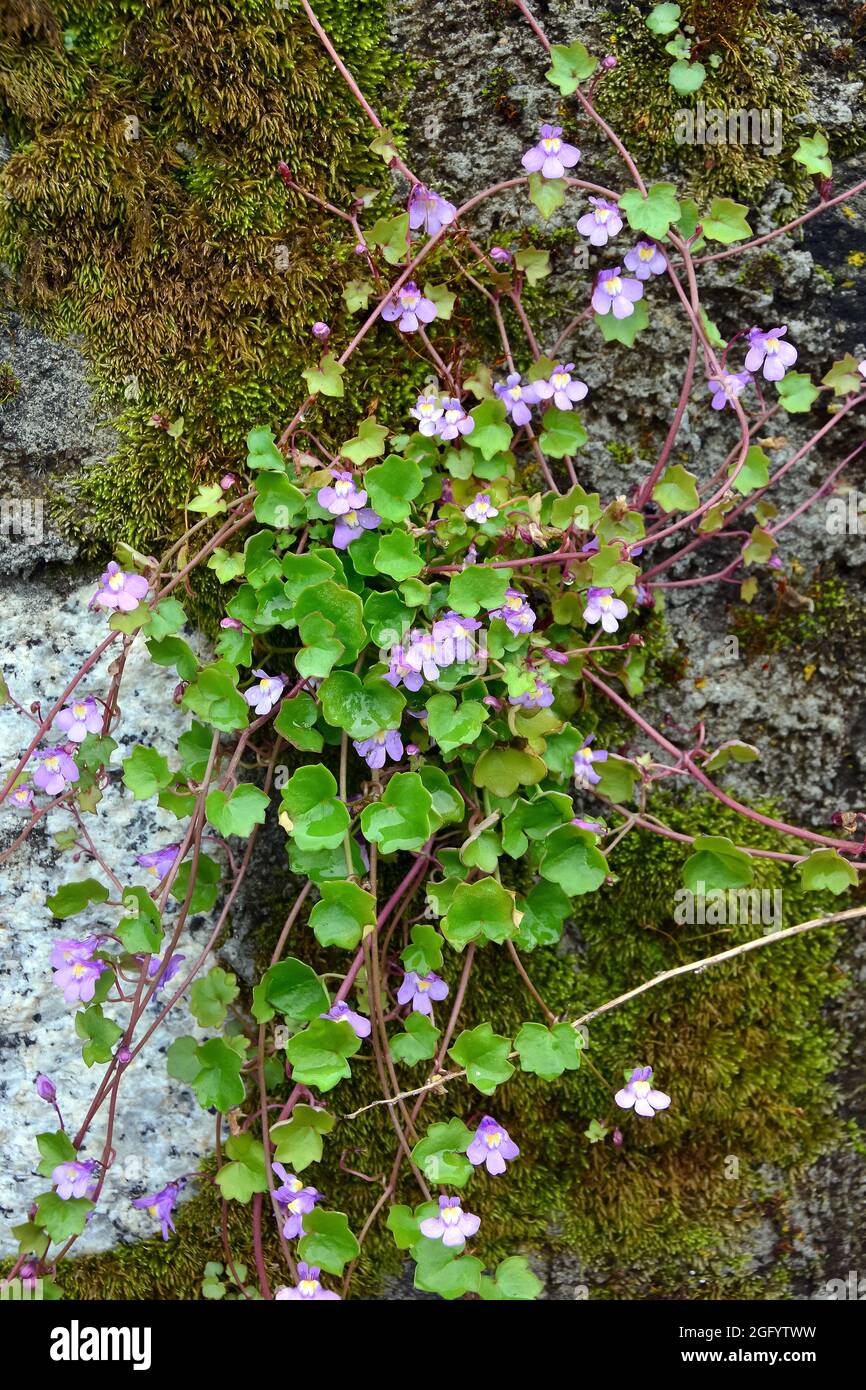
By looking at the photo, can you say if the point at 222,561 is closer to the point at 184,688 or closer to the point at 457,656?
the point at 184,688

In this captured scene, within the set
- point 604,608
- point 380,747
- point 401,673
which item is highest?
point 604,608

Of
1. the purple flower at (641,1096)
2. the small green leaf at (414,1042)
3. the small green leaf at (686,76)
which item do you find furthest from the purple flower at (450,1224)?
the small green leaf at (686,76)

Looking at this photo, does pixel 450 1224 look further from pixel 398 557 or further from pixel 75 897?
pixel 398 557

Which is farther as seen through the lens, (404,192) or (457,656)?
(404,192)

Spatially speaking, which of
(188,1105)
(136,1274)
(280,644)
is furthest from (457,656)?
(136,1274)

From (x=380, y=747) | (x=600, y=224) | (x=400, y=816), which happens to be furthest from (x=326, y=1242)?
(x=600, y=224)

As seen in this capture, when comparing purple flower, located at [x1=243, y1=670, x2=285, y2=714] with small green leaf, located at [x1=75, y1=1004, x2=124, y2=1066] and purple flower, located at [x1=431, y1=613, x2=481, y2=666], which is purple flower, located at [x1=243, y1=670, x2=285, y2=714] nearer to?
purple flower, located at [x1=431, y1=613, x2=481, y2=666]
